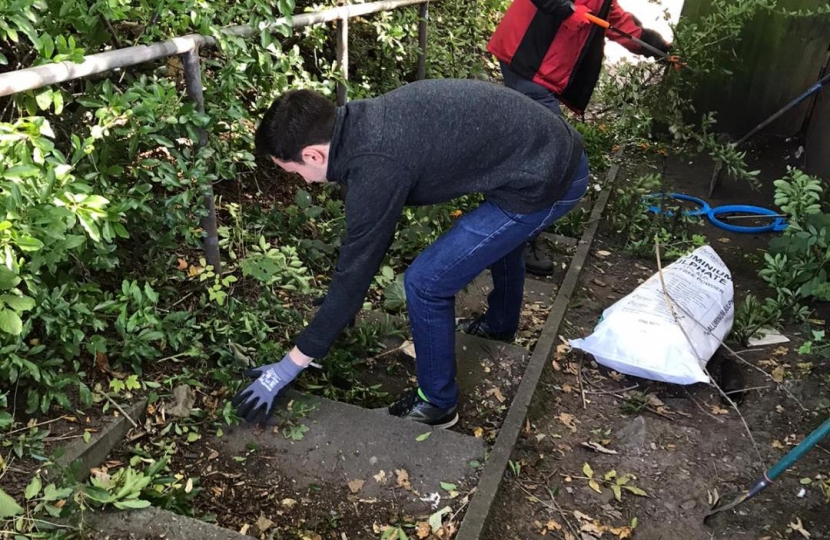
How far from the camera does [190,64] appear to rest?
279 centimetres

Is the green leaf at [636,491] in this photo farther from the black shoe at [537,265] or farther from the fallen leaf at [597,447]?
the black shoe at [537,265]

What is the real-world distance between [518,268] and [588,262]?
1.49m

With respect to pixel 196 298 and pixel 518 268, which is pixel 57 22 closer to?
pixel 196 298

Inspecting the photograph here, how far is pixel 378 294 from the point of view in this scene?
405 centimetres

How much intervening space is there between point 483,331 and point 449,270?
1.09m

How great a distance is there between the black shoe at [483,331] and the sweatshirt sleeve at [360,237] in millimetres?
1280

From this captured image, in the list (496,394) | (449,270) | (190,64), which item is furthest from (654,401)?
(190,64)

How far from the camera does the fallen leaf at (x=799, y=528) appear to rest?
2.63 m

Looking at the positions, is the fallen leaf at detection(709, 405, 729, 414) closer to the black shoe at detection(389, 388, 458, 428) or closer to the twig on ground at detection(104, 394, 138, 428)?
the black shoe at detection(389, 388, 458, 428)

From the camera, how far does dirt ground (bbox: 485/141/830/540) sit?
105 inches

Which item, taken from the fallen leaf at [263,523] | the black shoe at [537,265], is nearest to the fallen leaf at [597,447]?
the fallen leaf at [263,523]

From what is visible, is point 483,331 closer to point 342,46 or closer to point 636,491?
point 636,491

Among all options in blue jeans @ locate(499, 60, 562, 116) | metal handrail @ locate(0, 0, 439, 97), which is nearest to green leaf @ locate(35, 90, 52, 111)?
metal handrail @ locate(0, 0, 439, 97)

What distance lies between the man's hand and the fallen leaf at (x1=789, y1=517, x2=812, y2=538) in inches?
118
